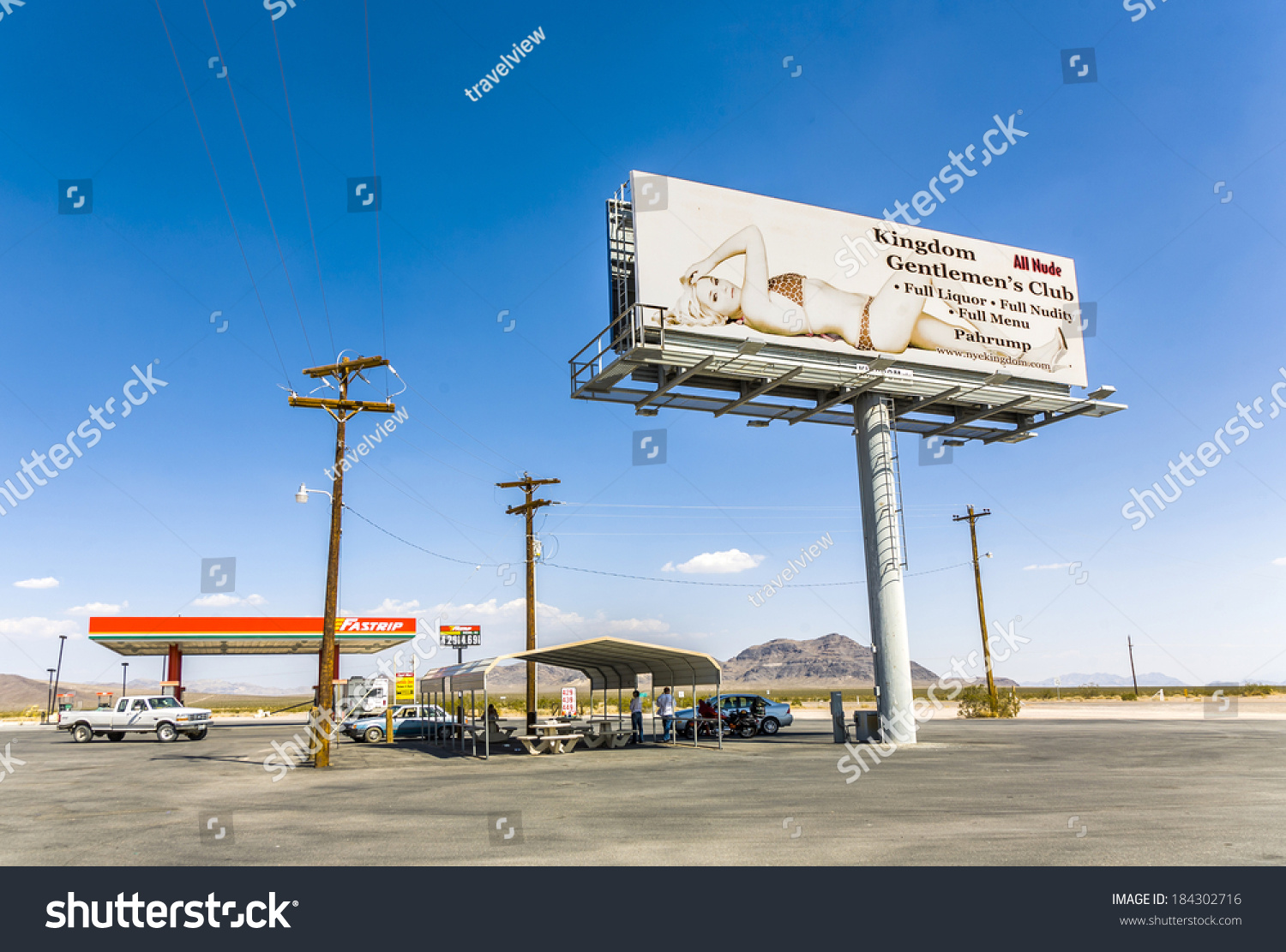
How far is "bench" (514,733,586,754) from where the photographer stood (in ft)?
75.5

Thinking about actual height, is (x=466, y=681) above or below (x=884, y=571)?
below

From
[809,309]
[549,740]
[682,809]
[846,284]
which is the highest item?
[846,284]

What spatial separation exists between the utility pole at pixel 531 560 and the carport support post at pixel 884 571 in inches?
491

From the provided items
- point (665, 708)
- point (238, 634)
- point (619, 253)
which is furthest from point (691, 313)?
point (238, 634)

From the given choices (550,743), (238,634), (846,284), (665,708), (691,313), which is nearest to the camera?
(691,313)

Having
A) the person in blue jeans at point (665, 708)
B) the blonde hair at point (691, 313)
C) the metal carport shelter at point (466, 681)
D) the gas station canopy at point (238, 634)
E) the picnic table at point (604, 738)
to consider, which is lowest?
the picnic table at point (604, 738)

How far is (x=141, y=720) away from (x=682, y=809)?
1169 inches

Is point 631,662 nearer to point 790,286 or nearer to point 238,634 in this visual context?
point 790,286

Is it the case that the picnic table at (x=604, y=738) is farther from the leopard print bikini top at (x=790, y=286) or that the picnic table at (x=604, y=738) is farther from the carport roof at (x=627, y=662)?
the leopard print bikini top at (x=790, y=286)

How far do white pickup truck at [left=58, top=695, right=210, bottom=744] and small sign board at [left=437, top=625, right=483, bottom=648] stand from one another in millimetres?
20415

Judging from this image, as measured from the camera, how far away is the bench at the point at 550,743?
23.0 meters

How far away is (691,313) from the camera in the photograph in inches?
859

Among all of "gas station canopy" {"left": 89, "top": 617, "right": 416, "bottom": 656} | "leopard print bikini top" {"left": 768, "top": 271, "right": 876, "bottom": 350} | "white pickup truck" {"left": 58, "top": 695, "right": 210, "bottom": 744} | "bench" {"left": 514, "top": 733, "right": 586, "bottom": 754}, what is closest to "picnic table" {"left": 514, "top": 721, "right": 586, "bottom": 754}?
"bench" {"left": 514, "top": 733, "right": 586, "bottom": 754}

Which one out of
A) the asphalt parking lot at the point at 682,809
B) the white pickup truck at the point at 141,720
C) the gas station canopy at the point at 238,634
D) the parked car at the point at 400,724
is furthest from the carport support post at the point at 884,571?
the gas station canopy at the point at 238,634
